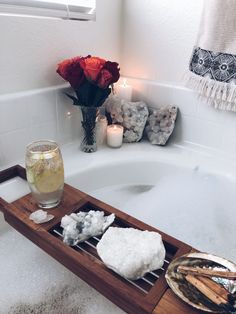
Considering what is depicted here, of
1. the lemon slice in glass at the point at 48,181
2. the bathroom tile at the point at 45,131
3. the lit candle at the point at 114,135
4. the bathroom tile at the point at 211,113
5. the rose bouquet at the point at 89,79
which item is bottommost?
the lit candle at the point at 114,135

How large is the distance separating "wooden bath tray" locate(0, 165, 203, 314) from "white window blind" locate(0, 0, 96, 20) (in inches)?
25.1

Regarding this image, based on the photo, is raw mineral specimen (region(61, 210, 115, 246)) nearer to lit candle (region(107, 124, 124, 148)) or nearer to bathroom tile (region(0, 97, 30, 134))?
bathroom tile (region(0, 97, 30, 134))

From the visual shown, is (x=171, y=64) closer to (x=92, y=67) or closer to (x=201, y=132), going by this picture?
(x=201, y=132)

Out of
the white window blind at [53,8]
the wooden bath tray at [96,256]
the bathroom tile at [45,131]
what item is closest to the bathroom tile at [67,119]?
the bathroom tile at [45,131]

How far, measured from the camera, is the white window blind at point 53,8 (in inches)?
34.5

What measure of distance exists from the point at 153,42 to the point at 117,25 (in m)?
0.21

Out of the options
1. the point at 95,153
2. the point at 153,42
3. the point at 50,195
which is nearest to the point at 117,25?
the point at 153,42

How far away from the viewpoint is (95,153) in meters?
1.14

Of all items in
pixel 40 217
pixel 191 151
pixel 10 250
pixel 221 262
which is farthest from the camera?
pixel 191 151

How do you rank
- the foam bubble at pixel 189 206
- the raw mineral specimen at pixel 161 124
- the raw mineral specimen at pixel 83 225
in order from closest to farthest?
the raw mineral specimen at pixel 83 225 < the foam bubble at pixel 189 206 < the raw mineral specimen at pixel 161 124

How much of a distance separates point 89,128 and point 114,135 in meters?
0.14

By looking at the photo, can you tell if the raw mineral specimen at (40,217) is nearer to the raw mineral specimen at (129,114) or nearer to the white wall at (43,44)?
the white wall at (43,44)

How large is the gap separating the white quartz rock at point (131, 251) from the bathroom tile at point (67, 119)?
0.64 meters

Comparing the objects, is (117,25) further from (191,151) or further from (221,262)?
(221,262)
